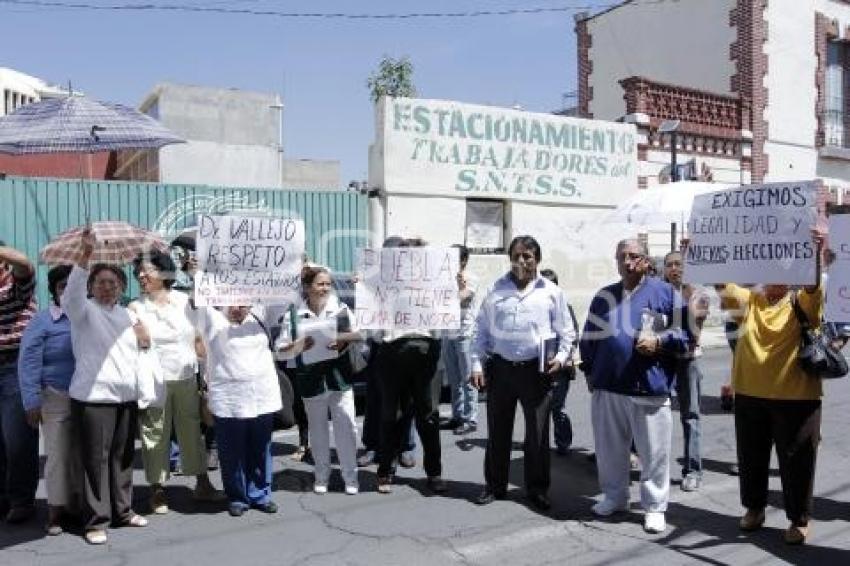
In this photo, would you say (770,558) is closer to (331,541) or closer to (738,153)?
(331,541)

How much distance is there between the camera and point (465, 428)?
816cm

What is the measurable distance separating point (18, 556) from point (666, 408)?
3954 millimetres

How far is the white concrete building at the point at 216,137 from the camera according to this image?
18891mm

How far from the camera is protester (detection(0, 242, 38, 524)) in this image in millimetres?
5449

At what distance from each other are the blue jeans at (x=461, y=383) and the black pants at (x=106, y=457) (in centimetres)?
347

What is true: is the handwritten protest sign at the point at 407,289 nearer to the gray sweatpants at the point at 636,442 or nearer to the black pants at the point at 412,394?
the black pants at the point at 412,394

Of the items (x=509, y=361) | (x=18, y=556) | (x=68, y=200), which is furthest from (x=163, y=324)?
(x=68, y=200)

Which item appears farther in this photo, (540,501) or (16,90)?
(16,90)

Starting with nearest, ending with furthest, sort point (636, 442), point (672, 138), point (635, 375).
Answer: point (635, 375), point (636, 442), point (672, 138)

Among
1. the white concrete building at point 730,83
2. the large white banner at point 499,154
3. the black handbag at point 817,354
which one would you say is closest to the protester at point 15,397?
the black handbag at point 817,354

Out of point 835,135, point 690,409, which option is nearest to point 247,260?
point 690,409

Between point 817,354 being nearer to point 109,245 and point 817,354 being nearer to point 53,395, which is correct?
point 53,395

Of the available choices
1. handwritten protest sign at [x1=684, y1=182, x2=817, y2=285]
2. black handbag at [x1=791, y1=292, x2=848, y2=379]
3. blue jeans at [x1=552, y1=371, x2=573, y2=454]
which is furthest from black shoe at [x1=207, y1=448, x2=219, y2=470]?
black handbag at [x1=791, y1=292, x2=848, y2=379]

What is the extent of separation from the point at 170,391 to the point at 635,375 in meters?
3.12
